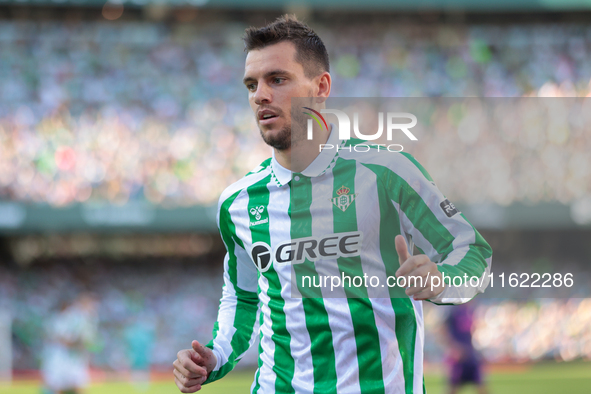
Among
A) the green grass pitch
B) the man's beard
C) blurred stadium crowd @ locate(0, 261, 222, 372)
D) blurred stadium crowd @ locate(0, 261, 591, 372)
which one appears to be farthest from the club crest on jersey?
blurred stadium crowd @ locate(0, 261, 222, 372)

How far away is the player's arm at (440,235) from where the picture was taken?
194 centimetres

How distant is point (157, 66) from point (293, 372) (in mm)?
13652

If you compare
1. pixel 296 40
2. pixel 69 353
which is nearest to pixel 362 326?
pixel 296 40

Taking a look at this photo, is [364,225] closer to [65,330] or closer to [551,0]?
[65,330]

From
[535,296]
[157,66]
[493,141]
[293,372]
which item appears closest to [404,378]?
[293,372]

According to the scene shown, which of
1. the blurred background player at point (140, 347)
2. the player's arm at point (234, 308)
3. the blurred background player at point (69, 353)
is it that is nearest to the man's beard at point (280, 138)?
the player's arm at point (234, 308)

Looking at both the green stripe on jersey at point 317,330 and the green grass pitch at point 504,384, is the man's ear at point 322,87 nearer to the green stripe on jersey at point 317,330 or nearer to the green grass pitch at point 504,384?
the green stripe on jersey at point 317,330

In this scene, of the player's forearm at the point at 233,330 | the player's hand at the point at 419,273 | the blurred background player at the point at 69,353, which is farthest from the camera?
the blurred background player at the point at 69,353

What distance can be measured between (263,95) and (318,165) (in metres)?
0.38

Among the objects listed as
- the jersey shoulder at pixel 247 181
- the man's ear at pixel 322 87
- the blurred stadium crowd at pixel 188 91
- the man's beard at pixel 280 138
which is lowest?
the jersey shoulder at pixel 247 181

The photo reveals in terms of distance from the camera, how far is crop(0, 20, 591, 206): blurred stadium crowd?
42.1ft

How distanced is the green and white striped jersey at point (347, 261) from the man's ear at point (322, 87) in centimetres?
18

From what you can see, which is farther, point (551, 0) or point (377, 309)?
point (551, 0)

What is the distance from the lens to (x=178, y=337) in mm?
13000
